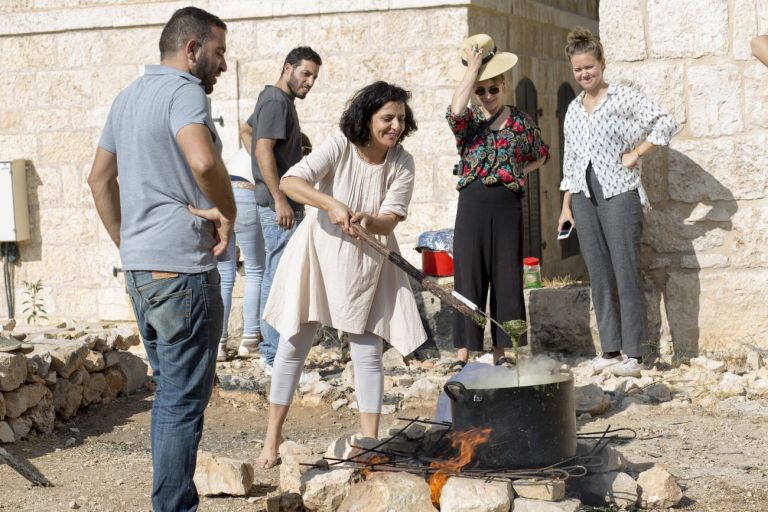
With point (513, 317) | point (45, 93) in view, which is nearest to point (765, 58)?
point (513, 317)

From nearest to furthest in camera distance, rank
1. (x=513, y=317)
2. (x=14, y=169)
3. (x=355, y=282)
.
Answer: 1. (x=355, y=282)
2. (x=513, y=317)
3. (x=14, y=169)

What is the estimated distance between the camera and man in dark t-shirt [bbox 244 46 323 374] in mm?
7578

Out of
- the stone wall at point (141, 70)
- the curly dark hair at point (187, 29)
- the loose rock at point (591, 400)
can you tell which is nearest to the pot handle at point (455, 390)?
the curly dark hair at point (187, 29)

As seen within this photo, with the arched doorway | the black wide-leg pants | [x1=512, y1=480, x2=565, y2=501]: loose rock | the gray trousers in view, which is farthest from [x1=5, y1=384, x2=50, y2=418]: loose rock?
the arched doorway

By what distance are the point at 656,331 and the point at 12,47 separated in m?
6.44

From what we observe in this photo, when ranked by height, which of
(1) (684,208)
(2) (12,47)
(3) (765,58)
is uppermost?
(2) (12,47)

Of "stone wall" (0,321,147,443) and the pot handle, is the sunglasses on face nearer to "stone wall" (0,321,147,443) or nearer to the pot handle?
"stone wall" (0,321,147,443)

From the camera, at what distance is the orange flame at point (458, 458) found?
15.5ft

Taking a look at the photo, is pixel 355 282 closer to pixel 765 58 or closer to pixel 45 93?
pixel 765 58

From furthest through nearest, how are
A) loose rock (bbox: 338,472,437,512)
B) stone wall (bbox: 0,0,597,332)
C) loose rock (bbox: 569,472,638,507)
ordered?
stone wall (bbox: 0,0,597,332)
loose rock (bbox: 569,472,638,507)
loose rock (bbox: 338,472,437,512)

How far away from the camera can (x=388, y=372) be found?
8.29m

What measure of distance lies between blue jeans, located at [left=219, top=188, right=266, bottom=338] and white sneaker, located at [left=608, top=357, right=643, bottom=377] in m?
2.57

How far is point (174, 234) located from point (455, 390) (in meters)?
1.38

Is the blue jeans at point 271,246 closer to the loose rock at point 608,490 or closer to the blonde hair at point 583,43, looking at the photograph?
the blonde hair at point 583,43
